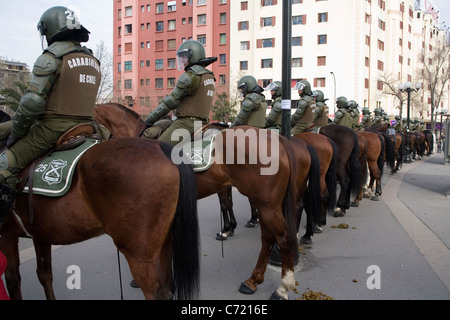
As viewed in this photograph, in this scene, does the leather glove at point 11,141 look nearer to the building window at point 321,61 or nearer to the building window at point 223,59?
the building window at point 321,61

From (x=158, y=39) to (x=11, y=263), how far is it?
60.3m

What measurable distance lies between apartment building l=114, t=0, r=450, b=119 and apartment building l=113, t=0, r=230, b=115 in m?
0.15

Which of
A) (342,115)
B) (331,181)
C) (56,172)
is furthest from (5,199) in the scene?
(342,115)

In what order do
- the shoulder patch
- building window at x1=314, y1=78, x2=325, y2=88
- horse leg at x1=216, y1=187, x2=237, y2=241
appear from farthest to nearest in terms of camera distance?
building window at x1=314, y1=78, x2=325, y2=88, horse leg at x1=216, y1=187, x2=237, y2=241, the shoulder patch

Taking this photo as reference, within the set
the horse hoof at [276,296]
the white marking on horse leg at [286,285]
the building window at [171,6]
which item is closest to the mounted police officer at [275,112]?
the white marking on horse leg at [286,285]

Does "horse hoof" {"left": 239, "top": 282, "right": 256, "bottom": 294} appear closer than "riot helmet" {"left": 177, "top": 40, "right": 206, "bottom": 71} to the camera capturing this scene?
Yes

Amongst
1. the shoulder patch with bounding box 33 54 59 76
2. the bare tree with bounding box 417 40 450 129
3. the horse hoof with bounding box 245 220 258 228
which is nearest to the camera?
the shoulder patch with bounding box 33 54 59 76

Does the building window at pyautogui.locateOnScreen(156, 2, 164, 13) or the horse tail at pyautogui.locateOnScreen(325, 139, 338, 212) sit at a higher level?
the building window at pyautogui.locateOnScreen(156, 2, 164, 13)

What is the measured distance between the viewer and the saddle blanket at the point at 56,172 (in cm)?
291

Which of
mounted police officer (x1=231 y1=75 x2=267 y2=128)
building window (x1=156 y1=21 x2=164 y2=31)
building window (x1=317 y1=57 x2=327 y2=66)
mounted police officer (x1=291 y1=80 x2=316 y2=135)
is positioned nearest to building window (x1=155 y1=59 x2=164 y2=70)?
building window (x1=156 y1=21 x2=164 y2=31)

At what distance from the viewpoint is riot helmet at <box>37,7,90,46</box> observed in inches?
129

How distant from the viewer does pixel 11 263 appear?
3.41m

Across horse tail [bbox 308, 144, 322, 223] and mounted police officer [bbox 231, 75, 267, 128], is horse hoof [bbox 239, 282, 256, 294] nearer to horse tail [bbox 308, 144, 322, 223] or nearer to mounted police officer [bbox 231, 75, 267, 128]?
horse tail [bbox 308, 144, 322, 223]

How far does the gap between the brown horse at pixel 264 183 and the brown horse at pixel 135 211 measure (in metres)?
1.33
